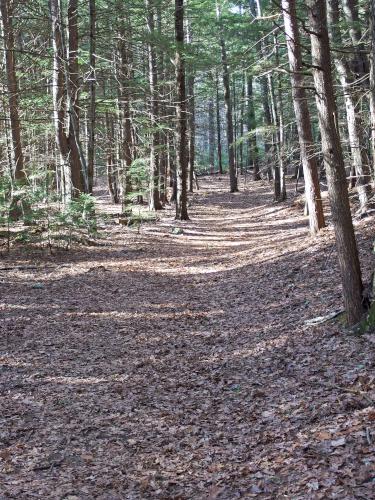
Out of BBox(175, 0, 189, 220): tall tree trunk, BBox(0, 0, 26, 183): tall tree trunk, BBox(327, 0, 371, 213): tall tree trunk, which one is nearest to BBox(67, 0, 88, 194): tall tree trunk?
BBox(0, 0, 26, 183): tall tree trunk

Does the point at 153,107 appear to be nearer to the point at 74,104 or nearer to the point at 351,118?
the point at 74,104

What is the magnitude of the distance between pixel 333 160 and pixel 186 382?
11.3ft

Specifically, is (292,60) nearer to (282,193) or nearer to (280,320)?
(280,320)

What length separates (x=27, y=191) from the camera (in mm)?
13344

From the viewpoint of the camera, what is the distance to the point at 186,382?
6.79m

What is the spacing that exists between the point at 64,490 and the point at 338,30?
42.5 feet

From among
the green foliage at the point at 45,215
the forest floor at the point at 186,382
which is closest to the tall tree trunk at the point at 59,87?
the green foliage at the point at 45,215

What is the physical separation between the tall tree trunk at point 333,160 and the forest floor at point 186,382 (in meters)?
0.66

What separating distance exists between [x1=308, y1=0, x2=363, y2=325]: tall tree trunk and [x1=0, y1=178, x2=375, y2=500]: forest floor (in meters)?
0.66

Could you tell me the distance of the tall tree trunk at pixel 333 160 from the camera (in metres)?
6.42

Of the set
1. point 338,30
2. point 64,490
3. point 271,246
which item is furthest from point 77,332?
point 338,30

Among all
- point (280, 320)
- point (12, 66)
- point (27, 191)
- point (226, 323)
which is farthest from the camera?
point (12, 66)

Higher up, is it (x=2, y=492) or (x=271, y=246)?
(x=271, y=246)

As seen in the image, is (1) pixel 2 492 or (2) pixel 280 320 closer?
(1) pixel 2 492
